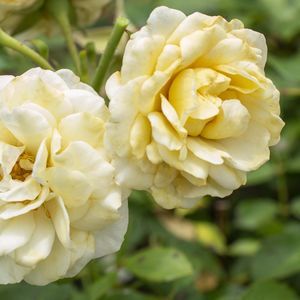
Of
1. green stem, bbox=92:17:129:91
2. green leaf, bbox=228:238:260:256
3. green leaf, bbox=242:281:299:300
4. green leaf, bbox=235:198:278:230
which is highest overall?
green stem, bbox=92:17:129:91

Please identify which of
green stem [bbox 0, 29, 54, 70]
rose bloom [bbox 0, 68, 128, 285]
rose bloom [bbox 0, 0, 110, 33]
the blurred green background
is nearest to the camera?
rose bloom [bbox 0, 68, 128, 285]

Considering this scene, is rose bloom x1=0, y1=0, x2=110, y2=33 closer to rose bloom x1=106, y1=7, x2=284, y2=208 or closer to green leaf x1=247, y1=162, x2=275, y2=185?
rose bloom x1=106, y1=7, x2=284, y2=208

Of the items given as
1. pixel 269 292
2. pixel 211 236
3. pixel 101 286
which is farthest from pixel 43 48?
pixel 211 236

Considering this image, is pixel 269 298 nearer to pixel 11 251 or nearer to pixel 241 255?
pixel 241 255

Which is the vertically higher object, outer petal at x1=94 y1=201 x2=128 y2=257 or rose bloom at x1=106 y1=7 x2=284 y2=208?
rose bloom at x1=106 y1=7 x2=284 y2=208

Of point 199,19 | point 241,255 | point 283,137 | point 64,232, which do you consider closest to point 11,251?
point 64,232

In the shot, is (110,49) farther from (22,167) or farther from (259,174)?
(259,174)

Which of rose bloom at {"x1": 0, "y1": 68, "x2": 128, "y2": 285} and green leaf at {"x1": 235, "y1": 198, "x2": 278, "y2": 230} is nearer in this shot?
rose bloom at {"x1": 0, "y1": 68, "x2": 128, "y2": 285}

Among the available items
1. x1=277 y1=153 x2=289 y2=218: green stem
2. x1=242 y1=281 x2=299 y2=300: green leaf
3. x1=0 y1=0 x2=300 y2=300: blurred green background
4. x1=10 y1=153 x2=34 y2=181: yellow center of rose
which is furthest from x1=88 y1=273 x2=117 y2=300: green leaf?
x1=277 y1=153 x2=289 y2=218: green stem
